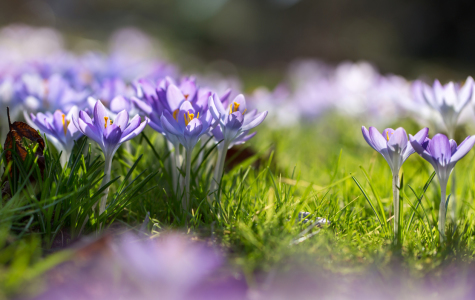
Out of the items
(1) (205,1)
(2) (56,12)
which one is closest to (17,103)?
(1) (205,1)

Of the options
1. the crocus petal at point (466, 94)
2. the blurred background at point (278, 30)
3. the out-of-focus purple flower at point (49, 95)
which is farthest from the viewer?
the blurred background at point (278, 30)

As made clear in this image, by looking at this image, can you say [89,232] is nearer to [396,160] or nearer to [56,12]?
[396,160]

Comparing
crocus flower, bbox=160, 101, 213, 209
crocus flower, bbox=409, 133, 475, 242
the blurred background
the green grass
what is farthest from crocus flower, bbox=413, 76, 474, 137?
the blurred background

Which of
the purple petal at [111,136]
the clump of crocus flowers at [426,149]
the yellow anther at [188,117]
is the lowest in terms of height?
the clump of crocus flowers at [426,149]

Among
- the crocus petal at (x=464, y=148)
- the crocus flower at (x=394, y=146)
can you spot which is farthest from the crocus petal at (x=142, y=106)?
→ the crocus petal at (x=464, y=148)

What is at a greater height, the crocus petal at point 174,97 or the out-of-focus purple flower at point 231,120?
the crocus petal at point 174,97

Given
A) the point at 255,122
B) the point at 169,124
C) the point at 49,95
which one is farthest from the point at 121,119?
the point at 49,95

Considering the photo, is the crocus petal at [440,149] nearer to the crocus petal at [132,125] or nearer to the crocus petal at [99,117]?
the crocus petal at [132,125]
